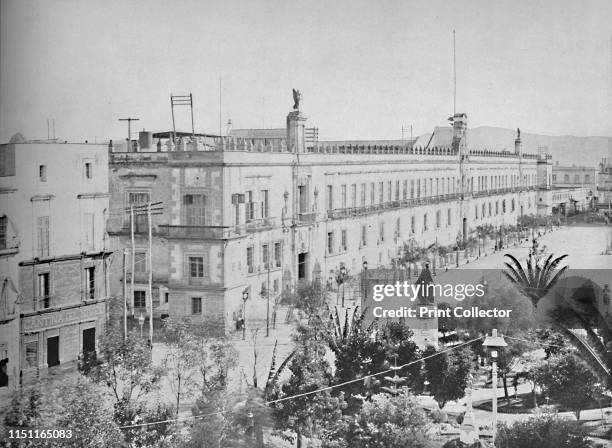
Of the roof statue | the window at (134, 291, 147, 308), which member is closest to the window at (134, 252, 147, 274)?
the window at (134, 291, 147, 308)

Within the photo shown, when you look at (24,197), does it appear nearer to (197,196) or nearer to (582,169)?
(197,196)

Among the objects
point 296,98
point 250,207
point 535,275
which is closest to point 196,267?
point 250,207

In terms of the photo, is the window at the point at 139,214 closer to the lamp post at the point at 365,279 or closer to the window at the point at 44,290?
the window at the point at 44,290

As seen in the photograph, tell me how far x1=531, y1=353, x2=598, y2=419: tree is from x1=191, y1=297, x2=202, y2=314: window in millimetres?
3643

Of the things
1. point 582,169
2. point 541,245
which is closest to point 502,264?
point 541,245

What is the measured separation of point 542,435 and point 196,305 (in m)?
3.74

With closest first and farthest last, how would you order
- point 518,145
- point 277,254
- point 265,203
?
1. point 265,203
2. point 277,254
3. point 518,145

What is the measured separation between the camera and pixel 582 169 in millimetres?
11281

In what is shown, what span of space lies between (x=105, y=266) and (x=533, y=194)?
547 centimetres

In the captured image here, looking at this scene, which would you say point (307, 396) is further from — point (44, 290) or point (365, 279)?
point (44, 290)

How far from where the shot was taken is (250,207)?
1018 centimetres

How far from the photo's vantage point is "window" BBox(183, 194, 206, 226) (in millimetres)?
9977

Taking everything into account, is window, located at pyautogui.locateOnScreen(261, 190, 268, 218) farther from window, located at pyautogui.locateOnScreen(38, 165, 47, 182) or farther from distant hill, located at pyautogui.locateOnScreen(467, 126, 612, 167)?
distant hill, located at pyautogui.locateOnScreen(467, 126, 612, 167)

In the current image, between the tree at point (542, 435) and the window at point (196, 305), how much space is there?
10.7 ft
